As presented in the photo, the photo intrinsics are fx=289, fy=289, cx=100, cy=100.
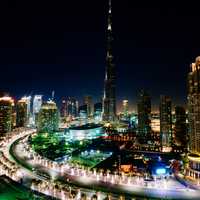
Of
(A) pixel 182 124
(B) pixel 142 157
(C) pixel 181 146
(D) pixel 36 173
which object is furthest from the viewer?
(A) pixel 182 124

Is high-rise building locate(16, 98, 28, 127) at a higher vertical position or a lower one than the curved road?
higher

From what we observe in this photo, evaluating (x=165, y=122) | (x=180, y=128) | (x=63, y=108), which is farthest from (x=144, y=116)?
(x=63, y=108)

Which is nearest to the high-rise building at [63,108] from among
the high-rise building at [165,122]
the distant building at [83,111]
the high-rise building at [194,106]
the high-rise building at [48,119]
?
the distant building at [83,111]

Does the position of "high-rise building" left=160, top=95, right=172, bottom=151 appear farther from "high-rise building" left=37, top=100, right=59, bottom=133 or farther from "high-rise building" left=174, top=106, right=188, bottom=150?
"high-rise building" left=37, top=100, right=59, bottom=133

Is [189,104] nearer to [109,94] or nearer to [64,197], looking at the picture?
[64,197]

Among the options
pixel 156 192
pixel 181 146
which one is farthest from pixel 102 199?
pixel 181 146

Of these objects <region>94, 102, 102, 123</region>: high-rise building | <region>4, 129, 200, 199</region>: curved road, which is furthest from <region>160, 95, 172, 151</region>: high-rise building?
<region>94, 102, 102, 123</region>: high-rise building

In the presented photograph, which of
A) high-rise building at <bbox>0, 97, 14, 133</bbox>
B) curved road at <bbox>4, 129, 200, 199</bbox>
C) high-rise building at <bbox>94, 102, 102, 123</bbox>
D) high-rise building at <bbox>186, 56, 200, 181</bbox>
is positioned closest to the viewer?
curved road at <bbox>4, 129, 200, 199</bbox>

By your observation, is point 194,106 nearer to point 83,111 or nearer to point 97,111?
point 97,111
